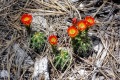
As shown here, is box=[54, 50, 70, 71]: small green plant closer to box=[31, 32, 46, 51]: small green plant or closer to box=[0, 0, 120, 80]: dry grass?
box=[0, 0, 120, 80]: dry grass

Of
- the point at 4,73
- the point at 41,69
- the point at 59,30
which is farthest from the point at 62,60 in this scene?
the point at 4,73

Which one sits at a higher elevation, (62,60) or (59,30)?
(59,30)

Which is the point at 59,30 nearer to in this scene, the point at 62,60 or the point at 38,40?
the point at 38,40

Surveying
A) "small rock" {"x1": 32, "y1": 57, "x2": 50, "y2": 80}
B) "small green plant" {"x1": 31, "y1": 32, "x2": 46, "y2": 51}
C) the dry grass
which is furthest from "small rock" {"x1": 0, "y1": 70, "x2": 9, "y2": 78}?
"small green plant" {"x1": 31, "y1": 32, "x2": 46, "y2": 51}

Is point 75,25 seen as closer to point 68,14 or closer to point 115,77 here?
point 68,14

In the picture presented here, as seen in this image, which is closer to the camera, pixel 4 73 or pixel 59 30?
pixel 4 73

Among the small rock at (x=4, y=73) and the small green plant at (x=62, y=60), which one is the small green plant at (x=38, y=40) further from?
the small rock at (x=4, y=73)

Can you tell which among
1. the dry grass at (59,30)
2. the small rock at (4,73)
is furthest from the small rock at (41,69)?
the small rock at (4,73)
